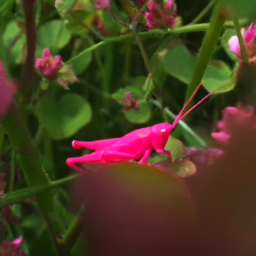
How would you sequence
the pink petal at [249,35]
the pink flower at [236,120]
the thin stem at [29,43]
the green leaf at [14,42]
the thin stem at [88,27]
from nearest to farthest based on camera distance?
the pink flower at [236,120] < the thin stem at [29,43] < the pink petal at [249,35] < the thin stem at [88,27] < the green leaf at [14,42]

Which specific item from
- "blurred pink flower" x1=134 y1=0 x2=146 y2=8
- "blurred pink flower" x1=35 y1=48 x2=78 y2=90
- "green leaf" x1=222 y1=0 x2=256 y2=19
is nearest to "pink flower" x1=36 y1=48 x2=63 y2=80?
"blurred pink flower" x1=35 y1=48 x2=78 y2=90

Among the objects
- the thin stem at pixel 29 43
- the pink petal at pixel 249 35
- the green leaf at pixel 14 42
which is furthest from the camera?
the green leaf at pixel 14 42

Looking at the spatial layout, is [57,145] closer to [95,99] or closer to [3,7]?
[95,99]

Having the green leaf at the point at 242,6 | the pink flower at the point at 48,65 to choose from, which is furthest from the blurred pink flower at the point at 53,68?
the green leaf at the point at 242,6

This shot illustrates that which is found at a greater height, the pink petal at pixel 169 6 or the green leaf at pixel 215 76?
the pink petal at pixel 169 6

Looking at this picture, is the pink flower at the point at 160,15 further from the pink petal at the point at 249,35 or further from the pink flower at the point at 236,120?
the pink flower at the point at 236,120
